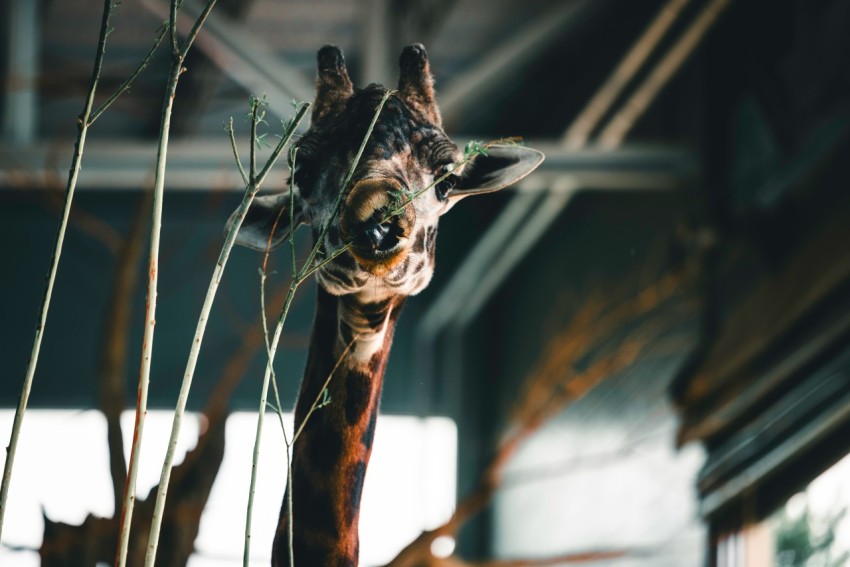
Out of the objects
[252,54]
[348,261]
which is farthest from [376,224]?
[252,54]

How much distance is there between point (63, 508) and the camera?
4.86m

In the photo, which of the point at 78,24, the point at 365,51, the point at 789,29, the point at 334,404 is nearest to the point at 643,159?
the point at 789,29

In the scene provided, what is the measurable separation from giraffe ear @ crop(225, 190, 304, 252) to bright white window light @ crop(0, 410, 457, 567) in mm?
3338

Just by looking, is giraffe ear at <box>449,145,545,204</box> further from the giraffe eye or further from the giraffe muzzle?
the giraffe muzzle

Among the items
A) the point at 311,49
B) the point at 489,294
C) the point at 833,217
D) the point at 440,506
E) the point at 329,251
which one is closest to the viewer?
the point at 329,251

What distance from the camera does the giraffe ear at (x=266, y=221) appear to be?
113 centimetres

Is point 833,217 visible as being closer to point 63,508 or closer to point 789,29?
point 789,29

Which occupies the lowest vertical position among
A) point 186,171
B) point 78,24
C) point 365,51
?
point 186,171

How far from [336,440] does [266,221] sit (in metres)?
0.27

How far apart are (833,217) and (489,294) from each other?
177 inches

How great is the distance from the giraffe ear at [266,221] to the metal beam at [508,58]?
9.06ft

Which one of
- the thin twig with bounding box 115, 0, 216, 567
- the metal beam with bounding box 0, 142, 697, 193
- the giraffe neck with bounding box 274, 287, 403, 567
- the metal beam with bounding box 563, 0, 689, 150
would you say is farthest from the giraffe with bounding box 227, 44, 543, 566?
the metal beam with bounding box 563, 0, 689, 150

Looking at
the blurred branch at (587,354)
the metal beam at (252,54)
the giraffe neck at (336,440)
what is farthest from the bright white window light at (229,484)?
the giraffe neck at (336,440)

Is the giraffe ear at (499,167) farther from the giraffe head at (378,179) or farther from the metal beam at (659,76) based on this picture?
the metal beam at (659,76)
